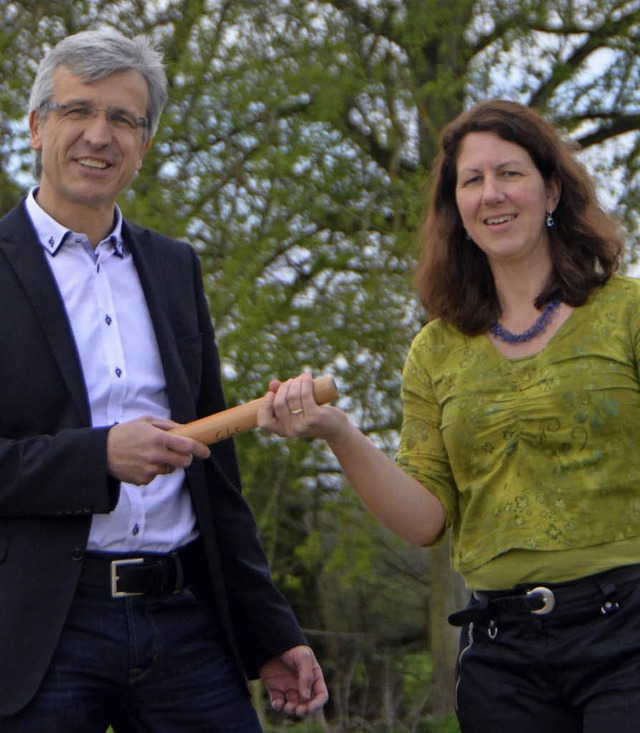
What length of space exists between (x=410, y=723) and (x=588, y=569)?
465cm

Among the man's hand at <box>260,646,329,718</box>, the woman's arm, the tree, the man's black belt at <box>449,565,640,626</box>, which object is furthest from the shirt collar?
the tree

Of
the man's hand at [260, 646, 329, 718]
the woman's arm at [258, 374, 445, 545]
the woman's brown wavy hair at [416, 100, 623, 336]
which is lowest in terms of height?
the man's hand at [260, 646, 329, 718]

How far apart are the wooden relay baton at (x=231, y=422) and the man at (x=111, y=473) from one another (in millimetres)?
37

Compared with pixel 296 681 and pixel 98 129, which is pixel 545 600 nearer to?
pixel 296 681

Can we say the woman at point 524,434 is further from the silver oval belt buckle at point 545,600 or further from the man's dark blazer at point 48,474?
the man's dark blazer at point 48,474

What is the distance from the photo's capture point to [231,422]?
111 inches

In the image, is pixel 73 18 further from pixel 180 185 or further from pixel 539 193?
pixel 539 193

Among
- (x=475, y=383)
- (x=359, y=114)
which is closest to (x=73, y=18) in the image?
(x=359, y=114)

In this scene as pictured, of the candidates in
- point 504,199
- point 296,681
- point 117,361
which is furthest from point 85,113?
point 296,681

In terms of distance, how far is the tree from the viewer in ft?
21.3

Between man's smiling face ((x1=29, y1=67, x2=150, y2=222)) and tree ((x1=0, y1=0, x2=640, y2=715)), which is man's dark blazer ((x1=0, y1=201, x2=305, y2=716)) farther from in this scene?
tree ((x1=0, y1=0, x2=640, y2=715))

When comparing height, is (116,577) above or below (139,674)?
above

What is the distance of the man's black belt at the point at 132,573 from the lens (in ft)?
9.30

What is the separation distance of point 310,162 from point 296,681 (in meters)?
3.79
